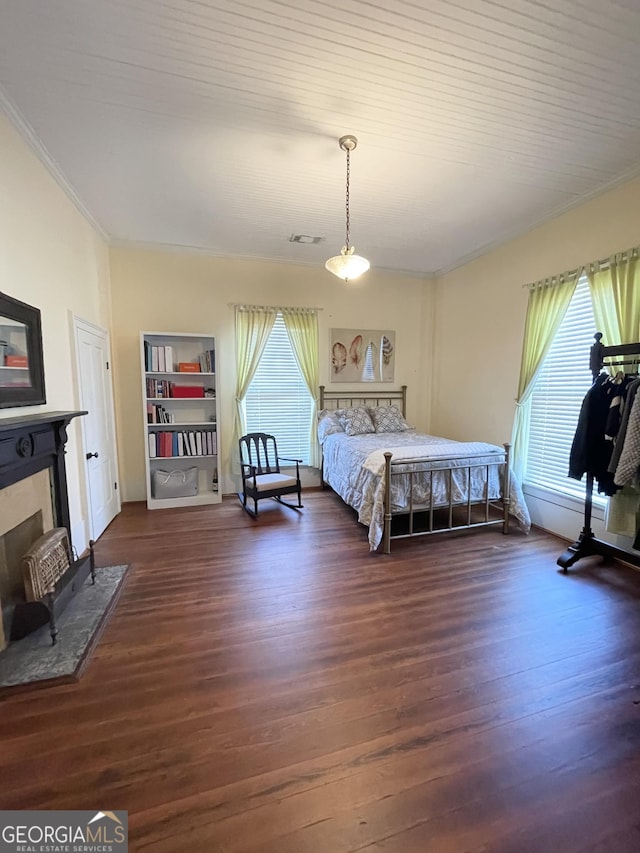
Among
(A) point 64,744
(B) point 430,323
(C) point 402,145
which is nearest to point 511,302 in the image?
(B) point 430,323

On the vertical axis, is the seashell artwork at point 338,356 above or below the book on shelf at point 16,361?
above

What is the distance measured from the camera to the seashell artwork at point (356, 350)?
17.1 ft

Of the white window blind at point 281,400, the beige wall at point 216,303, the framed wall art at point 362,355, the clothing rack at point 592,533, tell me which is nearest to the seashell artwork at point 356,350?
the framed wall art at point 362,355

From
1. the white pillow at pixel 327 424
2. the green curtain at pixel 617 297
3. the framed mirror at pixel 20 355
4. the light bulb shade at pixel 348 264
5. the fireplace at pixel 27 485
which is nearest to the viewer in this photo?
the fireplace at pixel 27 485

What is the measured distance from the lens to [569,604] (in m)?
2.49

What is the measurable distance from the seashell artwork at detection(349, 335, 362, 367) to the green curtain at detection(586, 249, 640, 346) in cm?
273

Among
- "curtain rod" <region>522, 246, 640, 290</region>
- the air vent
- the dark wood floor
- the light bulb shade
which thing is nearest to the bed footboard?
the dark wood floor

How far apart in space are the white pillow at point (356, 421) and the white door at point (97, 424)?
2814mm

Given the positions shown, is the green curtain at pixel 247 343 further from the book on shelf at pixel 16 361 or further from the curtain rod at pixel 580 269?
the curtain rod at pixel 580 269

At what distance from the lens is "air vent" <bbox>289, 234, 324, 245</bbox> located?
163 inches

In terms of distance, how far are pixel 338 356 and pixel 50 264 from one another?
336 centimetres

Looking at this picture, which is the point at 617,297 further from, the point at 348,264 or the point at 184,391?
the point at 184,391

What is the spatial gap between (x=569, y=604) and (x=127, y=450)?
4769mm

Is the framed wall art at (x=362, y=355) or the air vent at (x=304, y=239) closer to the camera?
the air vent at (x=304, y=239)
